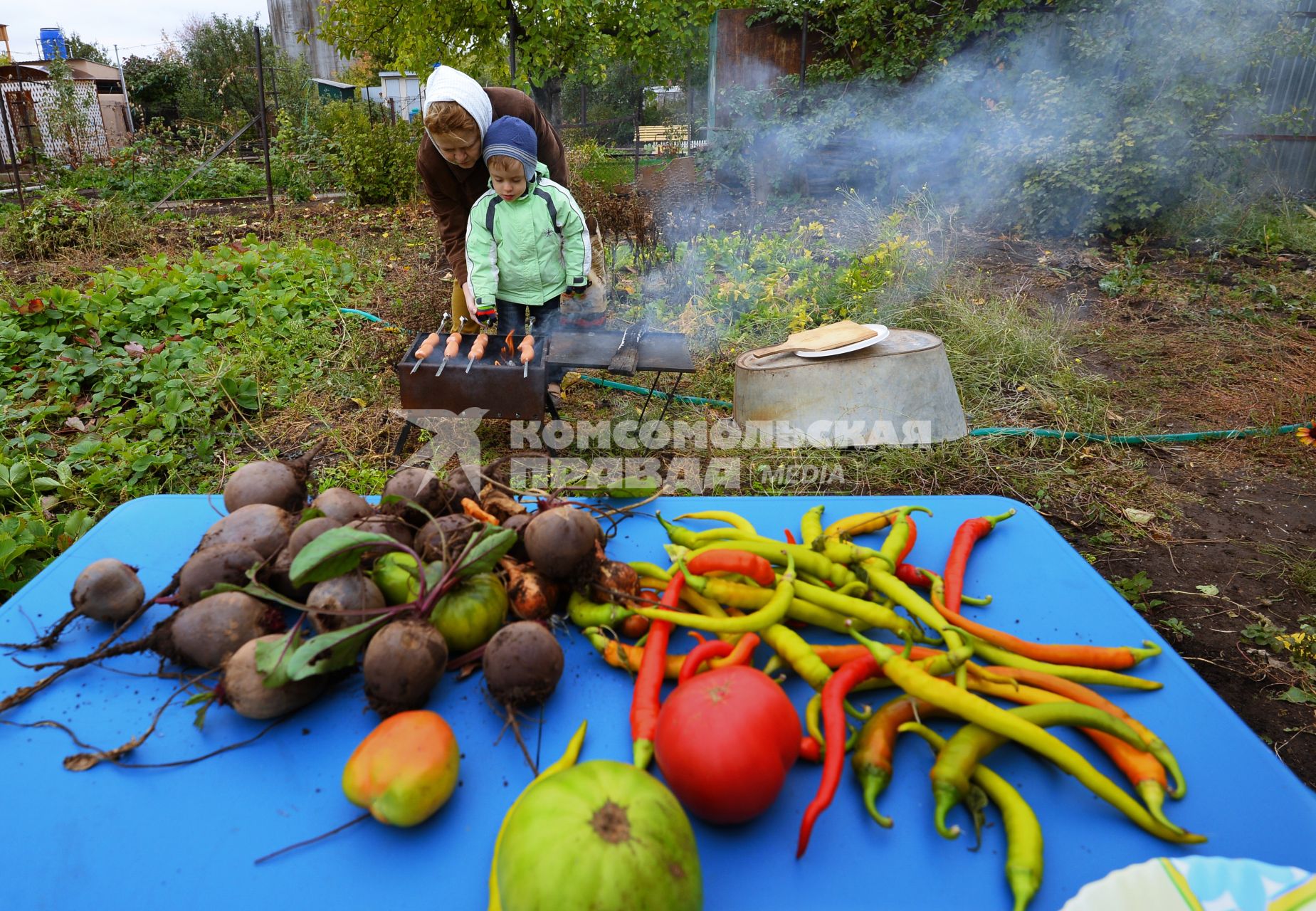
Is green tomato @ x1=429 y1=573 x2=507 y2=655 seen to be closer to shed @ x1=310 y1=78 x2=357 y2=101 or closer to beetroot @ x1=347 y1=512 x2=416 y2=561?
beetroot @ x1=347 y1=512 x2=416 y2=561

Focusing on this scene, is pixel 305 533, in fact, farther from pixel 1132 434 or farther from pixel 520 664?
pixel 1132 434

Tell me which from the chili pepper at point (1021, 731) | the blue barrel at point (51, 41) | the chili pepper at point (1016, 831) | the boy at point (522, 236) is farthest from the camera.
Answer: the blue barrel at point (51, 41)

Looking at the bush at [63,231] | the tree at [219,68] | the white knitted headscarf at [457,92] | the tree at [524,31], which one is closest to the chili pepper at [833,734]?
the white knitted headscarf at [457,92]

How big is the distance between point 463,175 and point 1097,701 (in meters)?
4.07

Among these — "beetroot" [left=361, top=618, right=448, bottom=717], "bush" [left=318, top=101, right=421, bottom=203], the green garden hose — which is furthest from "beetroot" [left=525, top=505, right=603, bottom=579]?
"bush" [left=318, top=101, right=421, bottom=203]

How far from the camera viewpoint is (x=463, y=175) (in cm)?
428

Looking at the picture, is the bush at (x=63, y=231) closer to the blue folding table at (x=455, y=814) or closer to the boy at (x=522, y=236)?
the boy at (x=522, y=236)

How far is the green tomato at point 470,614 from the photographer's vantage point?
1.47 m

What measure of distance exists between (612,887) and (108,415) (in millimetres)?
4720

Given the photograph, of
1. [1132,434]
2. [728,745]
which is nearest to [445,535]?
[728,745]

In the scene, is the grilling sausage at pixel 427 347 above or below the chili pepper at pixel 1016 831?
above

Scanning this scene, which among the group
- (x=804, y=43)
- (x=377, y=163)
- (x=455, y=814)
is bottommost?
(x=455, y=814)

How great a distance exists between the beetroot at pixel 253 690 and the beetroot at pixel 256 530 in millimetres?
244

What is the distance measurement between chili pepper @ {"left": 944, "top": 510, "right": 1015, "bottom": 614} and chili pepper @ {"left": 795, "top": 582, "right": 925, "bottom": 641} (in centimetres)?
24
